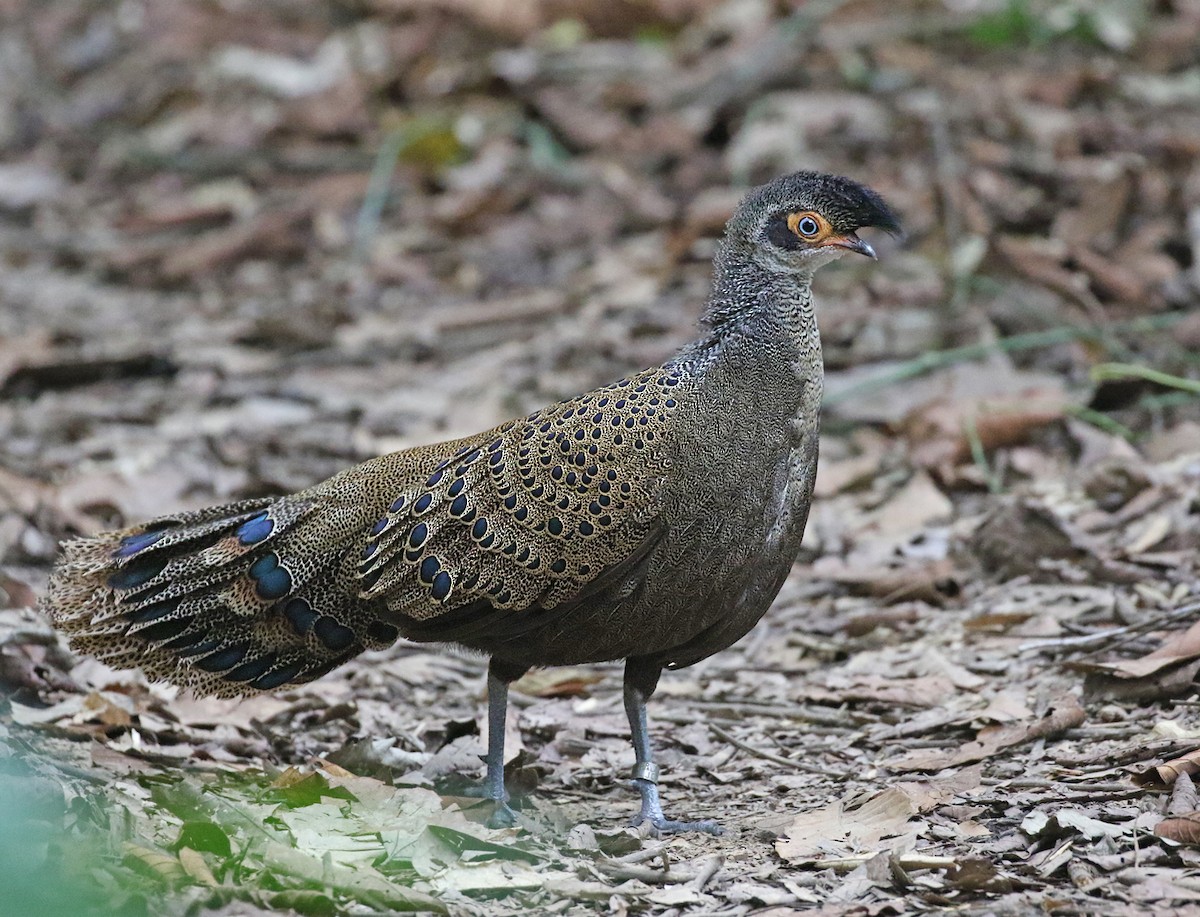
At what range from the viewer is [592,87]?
495 inches

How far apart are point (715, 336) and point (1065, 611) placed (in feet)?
6.87

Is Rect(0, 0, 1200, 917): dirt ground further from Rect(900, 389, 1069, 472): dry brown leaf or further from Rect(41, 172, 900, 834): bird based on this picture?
Rect(41, 172, 900, 834): bird

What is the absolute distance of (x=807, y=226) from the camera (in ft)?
17.5

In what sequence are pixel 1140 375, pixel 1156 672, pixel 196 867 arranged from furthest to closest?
pixel 1140 375 → pixel 1156 672 → pixel 196 867

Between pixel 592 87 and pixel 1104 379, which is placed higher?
pixel 592 87

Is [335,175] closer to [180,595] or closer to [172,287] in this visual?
[172,287]

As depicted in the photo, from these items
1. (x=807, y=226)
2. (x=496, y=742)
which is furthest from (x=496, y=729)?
(x=807, y=226)

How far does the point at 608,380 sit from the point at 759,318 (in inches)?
161

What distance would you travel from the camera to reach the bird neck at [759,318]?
5.26 metres

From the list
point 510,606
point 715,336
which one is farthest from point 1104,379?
point 510,606

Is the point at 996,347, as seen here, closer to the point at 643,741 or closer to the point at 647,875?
the point at 643,741

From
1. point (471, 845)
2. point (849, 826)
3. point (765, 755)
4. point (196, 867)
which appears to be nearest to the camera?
point (196, 867)

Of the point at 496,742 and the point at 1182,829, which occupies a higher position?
the point at 496,742

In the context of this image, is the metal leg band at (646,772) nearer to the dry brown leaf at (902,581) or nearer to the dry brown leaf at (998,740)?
the dry brown leaf at (998,740)
